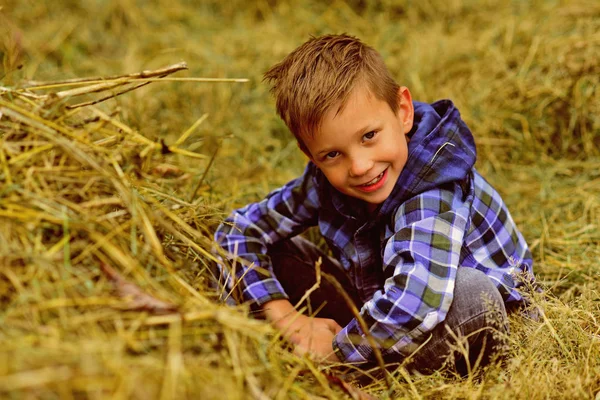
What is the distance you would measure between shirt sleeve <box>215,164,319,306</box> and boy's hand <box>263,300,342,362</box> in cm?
10

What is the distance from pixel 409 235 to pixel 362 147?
11.9 inches

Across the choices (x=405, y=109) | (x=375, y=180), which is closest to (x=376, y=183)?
(x=375, y=180)

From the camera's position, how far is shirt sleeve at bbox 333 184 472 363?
1769mm

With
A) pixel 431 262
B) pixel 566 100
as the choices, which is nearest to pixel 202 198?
pixel 431 262

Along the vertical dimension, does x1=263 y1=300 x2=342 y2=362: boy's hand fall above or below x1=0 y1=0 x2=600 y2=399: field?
below

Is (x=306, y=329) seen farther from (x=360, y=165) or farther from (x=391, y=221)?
(x=360, y=165)

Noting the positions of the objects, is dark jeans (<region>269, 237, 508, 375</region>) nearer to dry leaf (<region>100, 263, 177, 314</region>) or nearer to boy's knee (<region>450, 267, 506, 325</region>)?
boy's knee (<region>450, 267, 506, 325</region>)

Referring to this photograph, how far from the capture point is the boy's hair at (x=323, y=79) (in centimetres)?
184

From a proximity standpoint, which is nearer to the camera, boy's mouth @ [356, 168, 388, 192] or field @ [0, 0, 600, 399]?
field @ [0, 0, 600, 399]

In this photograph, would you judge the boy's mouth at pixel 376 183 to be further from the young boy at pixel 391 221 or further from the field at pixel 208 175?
the field at pixel 208 175

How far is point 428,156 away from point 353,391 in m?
0.75

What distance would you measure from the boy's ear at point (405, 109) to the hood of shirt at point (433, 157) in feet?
0.11

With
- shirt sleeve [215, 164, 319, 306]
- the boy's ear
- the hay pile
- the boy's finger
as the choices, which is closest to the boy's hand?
the boy's finger

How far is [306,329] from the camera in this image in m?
2.05
